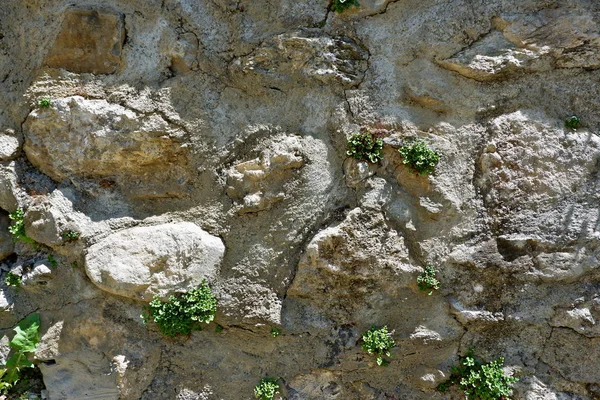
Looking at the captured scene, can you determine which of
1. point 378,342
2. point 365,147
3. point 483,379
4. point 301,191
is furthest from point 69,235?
point 483,379

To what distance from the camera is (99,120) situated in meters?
5.58

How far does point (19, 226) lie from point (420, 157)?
438 centimetres

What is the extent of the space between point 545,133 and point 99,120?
461cm

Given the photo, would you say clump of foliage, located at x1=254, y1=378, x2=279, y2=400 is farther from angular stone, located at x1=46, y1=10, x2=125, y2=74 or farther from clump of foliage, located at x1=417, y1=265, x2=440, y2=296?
angular stone, located at x1=46, y1=10, x2=125, y2=74

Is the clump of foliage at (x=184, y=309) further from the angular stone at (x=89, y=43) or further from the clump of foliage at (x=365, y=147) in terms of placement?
the angular stone at (x=89, y=43)

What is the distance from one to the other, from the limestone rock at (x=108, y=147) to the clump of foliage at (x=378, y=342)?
99.1 inches

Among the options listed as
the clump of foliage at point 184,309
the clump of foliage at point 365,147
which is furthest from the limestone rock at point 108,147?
the clump of foliage at point 365,147

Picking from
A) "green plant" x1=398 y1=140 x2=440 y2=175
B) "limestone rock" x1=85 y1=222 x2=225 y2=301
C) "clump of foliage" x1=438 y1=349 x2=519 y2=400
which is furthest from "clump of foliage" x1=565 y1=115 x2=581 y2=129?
"limestone rock" x1=85 y1=222 x2=225 y2=301

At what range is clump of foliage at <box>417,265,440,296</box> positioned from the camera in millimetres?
5160

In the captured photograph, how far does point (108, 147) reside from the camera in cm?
561

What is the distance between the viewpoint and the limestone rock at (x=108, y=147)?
220 inches

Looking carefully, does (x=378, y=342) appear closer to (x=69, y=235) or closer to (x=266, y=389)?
(x=266, y=389)

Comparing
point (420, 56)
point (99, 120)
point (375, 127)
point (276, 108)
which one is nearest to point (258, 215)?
point (276, 108)

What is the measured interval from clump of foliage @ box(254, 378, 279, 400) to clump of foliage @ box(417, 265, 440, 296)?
179cm
